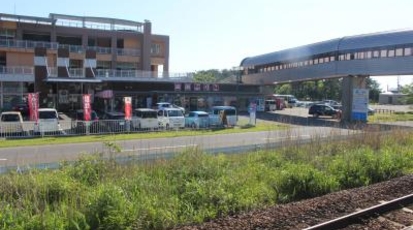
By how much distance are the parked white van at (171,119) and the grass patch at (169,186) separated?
21.6m

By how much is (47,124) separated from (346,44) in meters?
35.5

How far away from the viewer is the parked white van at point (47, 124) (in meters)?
30.0

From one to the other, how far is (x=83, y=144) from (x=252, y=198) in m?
17.5

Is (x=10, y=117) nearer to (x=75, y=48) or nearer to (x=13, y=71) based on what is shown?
(x=13, y=71)

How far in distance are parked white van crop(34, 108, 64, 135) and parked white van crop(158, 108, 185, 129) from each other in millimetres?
8406

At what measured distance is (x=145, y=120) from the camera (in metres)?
34.6

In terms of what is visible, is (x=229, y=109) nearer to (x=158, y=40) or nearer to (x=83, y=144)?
(x=83, y=144)

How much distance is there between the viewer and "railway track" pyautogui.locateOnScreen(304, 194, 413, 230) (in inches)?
340

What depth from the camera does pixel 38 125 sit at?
2994 cm

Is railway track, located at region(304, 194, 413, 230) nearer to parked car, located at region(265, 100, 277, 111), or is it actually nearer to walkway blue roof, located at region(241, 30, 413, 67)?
walkway blue roof, located at region(241, 30, 413, 67)

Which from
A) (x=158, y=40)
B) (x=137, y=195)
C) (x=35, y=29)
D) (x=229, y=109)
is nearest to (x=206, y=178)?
(x=137, y=195)

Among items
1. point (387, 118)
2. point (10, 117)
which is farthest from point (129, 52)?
point (10, 117)

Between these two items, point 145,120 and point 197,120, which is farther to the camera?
point 197,120

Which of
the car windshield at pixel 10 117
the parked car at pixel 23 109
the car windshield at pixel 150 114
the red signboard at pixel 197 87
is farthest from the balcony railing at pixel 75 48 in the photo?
the car windshield at pixel 10 117
